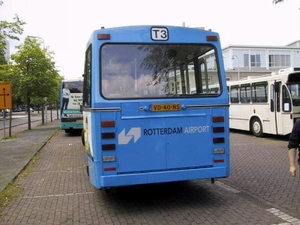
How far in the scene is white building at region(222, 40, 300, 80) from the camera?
55594 mm

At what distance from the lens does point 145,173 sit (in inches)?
207

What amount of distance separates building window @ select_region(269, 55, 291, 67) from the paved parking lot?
54.8 meters

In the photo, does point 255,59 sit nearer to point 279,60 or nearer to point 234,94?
point 279,60

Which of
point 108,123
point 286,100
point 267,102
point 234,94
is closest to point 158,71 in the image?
point 108,123

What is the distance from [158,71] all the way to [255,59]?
185 feet

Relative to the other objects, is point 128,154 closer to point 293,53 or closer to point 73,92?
point 73,92

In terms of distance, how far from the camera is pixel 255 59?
191 feet

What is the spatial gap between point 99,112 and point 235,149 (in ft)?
26.3

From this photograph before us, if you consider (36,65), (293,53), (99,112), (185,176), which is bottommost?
(185,176)

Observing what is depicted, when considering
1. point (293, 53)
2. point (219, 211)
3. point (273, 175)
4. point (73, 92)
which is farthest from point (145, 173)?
point (293, 53)

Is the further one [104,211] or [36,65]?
[36,65]

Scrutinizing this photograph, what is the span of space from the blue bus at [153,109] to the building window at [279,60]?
57915 mm

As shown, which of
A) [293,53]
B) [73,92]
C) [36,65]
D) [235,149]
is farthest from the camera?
[293,53]

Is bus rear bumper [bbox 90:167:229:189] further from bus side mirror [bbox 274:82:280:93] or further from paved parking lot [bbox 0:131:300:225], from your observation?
bus side mirror [bbox 274:82:280:93]
